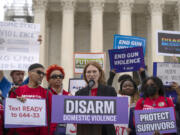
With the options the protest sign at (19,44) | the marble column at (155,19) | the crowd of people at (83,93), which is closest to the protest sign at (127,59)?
the crowd of people at (83,93)

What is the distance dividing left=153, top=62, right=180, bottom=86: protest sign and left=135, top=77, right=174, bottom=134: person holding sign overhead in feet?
9.02

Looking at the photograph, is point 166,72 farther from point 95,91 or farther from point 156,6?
point 156,6

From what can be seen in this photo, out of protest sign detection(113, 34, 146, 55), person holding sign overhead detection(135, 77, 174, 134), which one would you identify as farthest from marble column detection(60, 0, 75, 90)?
person holding sign overhead detection(135, 77, 174, 134)

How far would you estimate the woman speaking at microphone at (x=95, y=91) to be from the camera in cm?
532

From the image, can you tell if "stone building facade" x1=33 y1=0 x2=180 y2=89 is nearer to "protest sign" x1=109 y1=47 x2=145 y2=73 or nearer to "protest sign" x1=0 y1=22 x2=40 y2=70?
"protest sign" x1=109 y1=47 x2=145 y2=73

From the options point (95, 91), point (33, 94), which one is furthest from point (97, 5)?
point (95, 91)

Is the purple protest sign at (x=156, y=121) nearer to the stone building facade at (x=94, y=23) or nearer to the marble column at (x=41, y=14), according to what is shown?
the stone building facade at (x=94, y=23)

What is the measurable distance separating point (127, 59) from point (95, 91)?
4871 millimetres

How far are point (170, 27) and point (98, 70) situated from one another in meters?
34.5

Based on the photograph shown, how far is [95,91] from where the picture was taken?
5973 mm

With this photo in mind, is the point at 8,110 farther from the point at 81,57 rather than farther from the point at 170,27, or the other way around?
the point at 170,27

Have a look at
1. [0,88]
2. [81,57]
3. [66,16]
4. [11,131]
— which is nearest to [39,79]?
[11,131]

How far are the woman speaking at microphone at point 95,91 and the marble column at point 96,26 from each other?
2569 centimetres

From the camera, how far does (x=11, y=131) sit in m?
6.07
